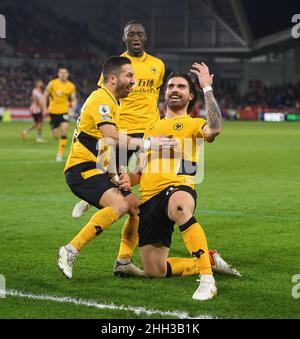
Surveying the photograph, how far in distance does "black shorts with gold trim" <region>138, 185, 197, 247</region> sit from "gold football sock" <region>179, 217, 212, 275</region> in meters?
0.45

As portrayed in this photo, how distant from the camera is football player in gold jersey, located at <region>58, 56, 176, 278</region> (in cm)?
727

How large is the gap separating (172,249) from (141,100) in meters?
3.07

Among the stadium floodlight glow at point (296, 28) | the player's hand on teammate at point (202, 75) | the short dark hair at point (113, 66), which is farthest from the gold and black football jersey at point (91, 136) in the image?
the stadium floodlight glow at point (296, 28)

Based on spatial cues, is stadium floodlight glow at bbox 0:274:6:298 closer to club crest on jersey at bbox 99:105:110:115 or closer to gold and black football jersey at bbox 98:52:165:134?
club crest on jersey at bbox 99:105:110:115

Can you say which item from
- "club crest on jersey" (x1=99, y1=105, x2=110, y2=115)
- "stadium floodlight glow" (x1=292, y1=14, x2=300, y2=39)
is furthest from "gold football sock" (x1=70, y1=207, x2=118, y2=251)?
"stadium floodlight glow" (x1=292, y1=14, x2=300, y2=39)

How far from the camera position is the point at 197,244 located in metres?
6.64

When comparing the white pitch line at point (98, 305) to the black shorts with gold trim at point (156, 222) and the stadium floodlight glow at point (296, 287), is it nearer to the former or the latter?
the stadium floodlight glow at point (296, 287)

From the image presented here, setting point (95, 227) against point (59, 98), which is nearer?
point (95, 227)

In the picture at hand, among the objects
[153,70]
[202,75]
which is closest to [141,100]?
[153,70]

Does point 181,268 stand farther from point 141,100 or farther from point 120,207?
point 141,100

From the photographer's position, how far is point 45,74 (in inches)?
2324
